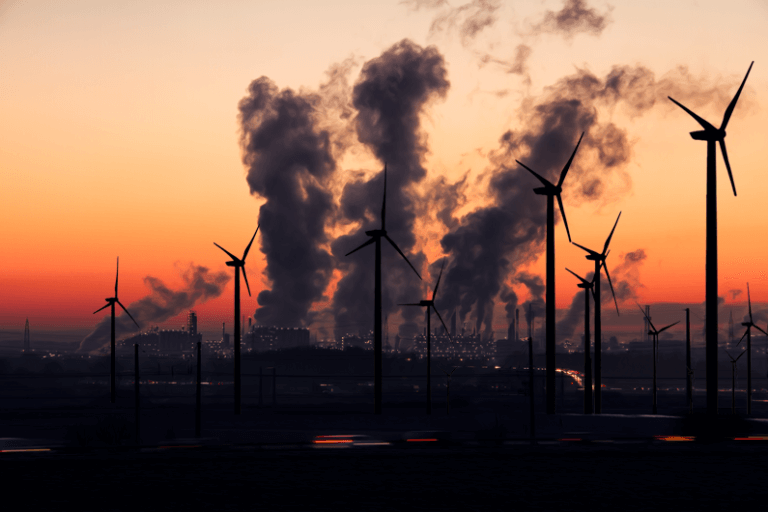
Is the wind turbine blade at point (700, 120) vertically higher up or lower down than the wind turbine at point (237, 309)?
higher up

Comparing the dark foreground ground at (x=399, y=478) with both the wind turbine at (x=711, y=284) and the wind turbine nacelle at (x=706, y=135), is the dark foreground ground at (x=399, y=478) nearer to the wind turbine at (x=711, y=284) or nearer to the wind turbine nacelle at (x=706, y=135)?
the wind turbine at (x=711, y=284)

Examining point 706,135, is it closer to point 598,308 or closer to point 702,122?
point 702,122

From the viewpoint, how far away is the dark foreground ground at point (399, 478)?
15.6 meters

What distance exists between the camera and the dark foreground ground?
616 inches

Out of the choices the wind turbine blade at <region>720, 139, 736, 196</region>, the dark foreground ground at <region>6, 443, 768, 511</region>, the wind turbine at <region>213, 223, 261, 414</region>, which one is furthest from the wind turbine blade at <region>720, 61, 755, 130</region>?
the wind turbine at <region>213, 223, 261, 414</region>

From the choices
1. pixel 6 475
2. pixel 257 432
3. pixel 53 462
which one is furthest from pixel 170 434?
pixel 6 475

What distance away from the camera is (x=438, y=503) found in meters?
15.5

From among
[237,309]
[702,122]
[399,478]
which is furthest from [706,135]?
[237,309]

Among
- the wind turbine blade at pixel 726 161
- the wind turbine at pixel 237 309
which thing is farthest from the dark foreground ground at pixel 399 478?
the wind turbine at pixel 237 309

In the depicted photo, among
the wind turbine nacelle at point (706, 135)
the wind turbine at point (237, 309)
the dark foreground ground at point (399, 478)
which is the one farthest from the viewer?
the wind turbine at point (237, 309)

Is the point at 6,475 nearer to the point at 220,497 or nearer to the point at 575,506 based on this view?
the point at 220,497

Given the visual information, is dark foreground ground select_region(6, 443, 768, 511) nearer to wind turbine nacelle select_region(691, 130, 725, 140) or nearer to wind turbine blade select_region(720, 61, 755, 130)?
wind turbine nacelle select_region(691, 130, 725, 140)

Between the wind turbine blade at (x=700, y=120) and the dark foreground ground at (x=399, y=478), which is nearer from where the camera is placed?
the dark foreground ground at (x=399, y=478)

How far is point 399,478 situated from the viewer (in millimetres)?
19047
